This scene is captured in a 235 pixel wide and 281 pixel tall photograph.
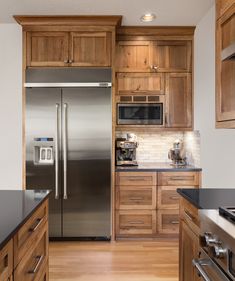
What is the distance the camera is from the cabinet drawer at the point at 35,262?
5.24ft

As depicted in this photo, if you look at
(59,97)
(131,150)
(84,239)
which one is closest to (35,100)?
(59,97)

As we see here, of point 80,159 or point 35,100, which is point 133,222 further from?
point 35,100

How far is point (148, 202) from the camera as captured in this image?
12.8 ft

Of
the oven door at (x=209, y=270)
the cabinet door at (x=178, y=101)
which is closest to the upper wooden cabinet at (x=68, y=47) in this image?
the cabinet door at (x=178, y=101)

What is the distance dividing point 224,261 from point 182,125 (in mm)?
2886

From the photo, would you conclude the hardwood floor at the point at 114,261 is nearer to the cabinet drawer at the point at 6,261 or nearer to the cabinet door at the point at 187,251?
the cabinet door at the point at 187,251

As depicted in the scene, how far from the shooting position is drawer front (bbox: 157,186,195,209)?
3906mm

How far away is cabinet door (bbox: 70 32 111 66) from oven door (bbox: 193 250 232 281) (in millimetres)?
2719

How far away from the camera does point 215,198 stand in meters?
2.09

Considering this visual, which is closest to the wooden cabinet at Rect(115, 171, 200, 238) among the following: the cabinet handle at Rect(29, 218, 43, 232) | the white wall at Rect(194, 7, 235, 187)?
the white wall at Rect(194, 7, 235, 187)

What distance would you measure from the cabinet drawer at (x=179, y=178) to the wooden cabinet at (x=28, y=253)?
197cm

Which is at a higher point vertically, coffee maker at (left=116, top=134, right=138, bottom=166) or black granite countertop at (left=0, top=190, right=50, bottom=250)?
coffee maker at (left=116, top=134, right=138, bottom=166)

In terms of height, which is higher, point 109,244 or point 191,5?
point 191,5

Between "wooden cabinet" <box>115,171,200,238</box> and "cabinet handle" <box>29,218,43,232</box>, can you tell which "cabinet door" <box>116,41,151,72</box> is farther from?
"cabinet handle" <box>29,218,43,232</box>
